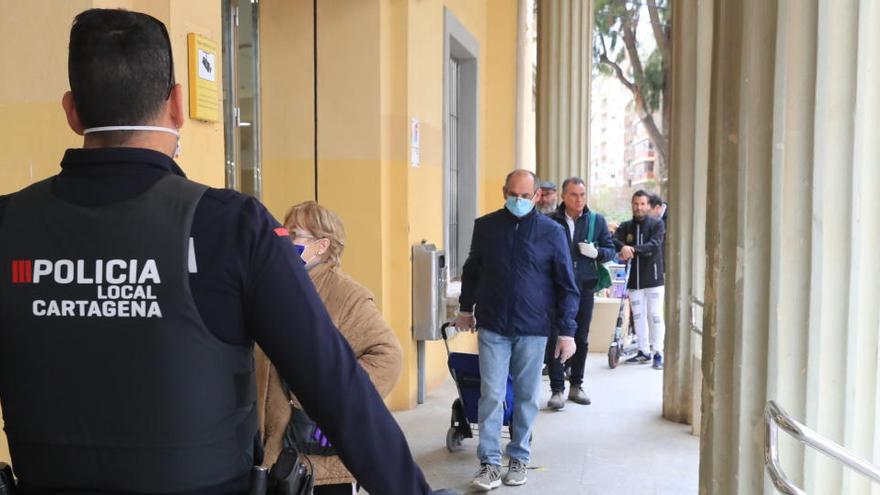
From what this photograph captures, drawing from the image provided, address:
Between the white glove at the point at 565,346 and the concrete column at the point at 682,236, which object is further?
the concrete column at the point at 682,236

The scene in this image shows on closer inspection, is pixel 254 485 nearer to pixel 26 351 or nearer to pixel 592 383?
pixel 26 351

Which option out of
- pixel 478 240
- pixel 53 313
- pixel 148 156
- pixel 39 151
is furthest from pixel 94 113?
pixel 478 240

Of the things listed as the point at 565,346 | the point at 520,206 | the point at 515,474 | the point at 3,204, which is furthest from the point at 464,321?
the point at 3,204

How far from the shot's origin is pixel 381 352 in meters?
2.95

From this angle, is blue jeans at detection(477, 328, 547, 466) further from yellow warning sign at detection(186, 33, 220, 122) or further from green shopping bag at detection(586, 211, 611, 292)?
green shopping bag at detection(586, 211, 611, 292)

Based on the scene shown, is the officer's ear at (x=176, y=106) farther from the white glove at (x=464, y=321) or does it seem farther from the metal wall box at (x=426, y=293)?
the metal wall box at (x=426, y=293)

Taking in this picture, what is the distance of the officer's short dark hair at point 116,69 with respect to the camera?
1443 mm

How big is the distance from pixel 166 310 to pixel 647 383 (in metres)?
7.27

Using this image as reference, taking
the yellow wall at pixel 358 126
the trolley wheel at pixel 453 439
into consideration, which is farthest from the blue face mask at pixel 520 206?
the trolley wheel at pixel 453 439

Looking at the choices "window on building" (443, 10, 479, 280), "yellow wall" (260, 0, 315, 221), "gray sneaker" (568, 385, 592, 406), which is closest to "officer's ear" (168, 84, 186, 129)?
"yellow wall" (260, 0, 315, 221)

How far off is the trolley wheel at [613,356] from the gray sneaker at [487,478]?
3931 mm

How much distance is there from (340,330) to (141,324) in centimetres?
160

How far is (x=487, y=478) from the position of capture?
5020mm

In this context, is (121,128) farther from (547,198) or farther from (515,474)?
(547,198)
